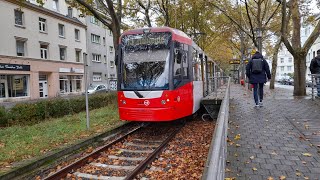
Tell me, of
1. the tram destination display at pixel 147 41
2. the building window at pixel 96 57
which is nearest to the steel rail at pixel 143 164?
the tram destination display at pixel 147 41

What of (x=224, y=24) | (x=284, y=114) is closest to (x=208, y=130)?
(x=284, y=114)

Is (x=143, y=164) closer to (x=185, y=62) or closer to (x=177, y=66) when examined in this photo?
(x=177, y=66)

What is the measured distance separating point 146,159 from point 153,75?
336 cm

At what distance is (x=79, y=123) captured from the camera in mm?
11938

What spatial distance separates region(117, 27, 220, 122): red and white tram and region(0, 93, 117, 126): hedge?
514 cm

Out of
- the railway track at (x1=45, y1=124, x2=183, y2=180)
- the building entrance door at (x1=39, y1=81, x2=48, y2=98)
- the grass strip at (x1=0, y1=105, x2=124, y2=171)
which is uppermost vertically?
the building entrance door at (x1=39, y1=81, x2=48, y2=98)

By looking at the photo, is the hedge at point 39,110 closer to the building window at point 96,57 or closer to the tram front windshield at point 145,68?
the tram front windshield at point 145,68

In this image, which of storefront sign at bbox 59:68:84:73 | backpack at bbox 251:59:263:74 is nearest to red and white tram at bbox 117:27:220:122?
backpack at bbox 251:59:263:74

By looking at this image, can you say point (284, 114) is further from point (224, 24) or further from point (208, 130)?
point (224, 24)

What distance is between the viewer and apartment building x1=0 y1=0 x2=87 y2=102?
95.5ft

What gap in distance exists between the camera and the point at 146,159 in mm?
6730

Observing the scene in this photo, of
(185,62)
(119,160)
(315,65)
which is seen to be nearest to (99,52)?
(315,65)

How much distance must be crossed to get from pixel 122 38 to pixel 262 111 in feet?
17.3

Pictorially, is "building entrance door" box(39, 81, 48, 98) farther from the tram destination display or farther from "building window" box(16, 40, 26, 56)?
the tram destination display
